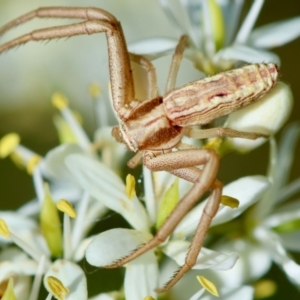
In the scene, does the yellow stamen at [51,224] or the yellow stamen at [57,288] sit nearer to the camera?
the yellow stamen at [57,288]

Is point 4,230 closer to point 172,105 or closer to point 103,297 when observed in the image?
point 103,297

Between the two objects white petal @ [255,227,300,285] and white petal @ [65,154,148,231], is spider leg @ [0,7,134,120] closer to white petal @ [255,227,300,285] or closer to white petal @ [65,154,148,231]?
white petal @ [65,154,148,231]

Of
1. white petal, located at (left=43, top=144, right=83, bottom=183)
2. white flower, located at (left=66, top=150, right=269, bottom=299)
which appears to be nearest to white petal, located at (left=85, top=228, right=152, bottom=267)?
white flower, located at (left=66, top=150, right=269, bottom=299)

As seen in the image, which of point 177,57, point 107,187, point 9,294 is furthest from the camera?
point 177,57

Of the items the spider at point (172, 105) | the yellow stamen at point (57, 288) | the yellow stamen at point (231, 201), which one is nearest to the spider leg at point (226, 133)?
the spider at point (172, 105)

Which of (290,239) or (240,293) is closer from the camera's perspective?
(240,293)

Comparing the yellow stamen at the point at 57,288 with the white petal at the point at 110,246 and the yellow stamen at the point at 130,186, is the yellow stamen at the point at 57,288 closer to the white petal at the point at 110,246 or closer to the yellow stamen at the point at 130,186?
the white petal at the point at 110,246

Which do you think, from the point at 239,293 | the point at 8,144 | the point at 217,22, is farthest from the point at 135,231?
the point at 217,22

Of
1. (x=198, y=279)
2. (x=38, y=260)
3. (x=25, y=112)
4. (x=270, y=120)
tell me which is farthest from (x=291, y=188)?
(x=25, y=112)
